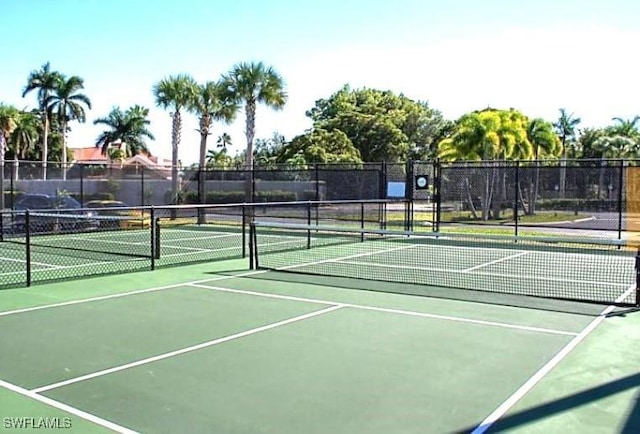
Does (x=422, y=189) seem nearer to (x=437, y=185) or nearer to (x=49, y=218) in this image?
(x=437, y=185)

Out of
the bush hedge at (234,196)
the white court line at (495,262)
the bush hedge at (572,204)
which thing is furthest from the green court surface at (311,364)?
the bush hedge at (234,196)

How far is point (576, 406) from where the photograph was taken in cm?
507

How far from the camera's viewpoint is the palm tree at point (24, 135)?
54.1 metres

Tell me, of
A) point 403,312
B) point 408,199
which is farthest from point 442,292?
point 408,199

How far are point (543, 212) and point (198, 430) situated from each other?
2041 centimetres

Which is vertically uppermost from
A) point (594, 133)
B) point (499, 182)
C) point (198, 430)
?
point (594, 133)

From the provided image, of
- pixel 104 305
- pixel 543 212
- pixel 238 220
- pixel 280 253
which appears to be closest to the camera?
pixel 104 305

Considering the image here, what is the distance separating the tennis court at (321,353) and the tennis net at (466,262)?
0.12 meters

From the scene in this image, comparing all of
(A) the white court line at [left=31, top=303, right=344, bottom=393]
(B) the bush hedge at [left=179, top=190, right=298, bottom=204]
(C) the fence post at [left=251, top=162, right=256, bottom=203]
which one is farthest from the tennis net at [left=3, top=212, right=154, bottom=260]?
(A) the white court line at [left=31, top=303, right=344, bottom=393]

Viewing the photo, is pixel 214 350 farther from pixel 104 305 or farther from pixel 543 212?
pixel 543 212

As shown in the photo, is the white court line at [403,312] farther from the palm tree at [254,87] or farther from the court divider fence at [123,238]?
the palm tree at [254,87]

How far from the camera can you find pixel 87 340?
23.2ft

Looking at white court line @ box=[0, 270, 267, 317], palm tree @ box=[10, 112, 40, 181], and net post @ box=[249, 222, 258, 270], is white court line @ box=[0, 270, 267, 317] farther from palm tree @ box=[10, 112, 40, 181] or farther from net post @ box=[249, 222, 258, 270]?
palm tree @ box=[10, 112, 40, 181]

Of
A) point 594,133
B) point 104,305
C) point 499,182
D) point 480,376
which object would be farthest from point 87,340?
point 594,133
